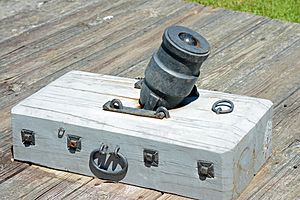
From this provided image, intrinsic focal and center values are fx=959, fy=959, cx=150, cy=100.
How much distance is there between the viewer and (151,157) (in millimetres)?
3625

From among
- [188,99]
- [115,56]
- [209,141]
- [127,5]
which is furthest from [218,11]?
[209,141]

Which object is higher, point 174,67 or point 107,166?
point 174,67

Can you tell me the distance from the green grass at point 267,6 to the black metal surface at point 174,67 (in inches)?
117

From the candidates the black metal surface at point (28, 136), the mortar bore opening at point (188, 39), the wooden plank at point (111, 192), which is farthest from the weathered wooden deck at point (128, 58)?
the mortar bore opening at point (188, 39)

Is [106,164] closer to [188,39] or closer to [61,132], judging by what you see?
[61,132]

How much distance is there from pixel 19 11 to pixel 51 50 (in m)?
0.74

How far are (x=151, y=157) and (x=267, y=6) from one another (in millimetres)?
3498

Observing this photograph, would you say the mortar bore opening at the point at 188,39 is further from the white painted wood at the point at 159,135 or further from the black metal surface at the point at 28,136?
the black metal surface at the point at 28,136

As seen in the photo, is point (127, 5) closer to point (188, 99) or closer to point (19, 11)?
point (19, 11)

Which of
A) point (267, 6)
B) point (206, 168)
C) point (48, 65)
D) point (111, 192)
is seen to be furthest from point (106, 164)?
point (267, 6)

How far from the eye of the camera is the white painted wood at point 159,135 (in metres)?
3.56

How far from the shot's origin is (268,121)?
387 cm

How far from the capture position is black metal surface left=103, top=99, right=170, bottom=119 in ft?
12.2

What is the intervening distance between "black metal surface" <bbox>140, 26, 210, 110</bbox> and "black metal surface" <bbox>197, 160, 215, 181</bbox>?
1.09 feet
